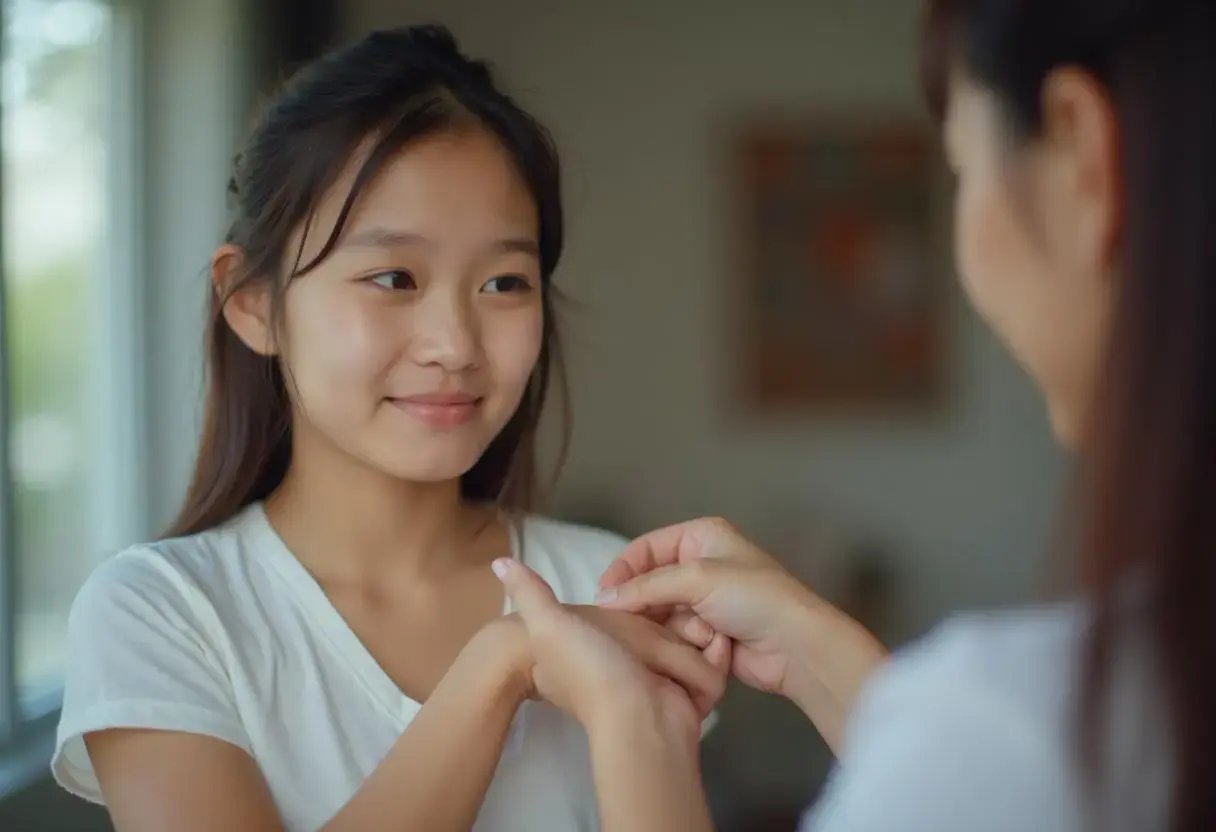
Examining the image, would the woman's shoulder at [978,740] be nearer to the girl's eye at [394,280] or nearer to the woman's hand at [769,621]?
the woman's hand at [769,621]

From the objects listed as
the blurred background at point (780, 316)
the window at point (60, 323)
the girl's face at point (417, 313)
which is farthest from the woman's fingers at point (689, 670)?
the blurred background at point (780, 316)

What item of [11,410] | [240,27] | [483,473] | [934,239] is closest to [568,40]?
[934,239]

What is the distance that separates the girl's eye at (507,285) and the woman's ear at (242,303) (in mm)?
195

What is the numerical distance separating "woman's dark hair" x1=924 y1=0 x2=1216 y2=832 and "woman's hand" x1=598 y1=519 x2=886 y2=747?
0.51 metres

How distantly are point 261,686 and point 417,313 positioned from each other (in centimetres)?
32

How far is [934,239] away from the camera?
436 centimetres

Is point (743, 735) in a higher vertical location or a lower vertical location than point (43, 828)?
lower

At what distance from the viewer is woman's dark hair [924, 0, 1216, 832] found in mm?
542

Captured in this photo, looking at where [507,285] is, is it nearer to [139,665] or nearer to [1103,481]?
[139,665]

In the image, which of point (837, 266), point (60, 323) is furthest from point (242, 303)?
point (837, 266)

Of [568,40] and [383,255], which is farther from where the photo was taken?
[568,40]

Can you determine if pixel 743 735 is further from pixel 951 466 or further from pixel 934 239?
pixel 934 239

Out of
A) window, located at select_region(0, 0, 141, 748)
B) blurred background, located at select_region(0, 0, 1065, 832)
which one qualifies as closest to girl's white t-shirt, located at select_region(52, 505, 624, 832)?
window, located at select_region(0, 0, 141, 748)

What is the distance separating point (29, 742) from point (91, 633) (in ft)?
4.03
